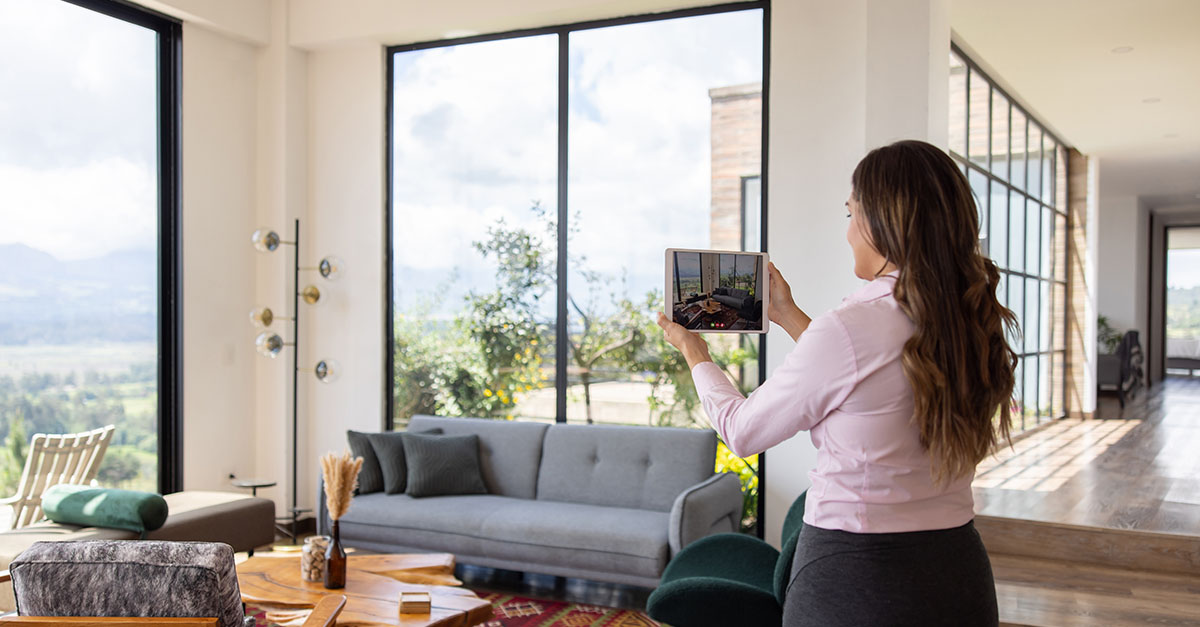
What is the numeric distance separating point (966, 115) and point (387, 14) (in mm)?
3913

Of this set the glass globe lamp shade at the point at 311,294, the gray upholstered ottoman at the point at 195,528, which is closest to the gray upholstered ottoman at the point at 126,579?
the gray upholstered ottoman at the point at 195,528

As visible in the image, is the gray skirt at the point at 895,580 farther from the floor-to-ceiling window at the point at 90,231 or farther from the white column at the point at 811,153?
the floor-to-ceiling window at the point at 90,231

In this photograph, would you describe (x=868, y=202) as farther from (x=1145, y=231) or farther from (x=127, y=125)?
(x=1145, y=231)

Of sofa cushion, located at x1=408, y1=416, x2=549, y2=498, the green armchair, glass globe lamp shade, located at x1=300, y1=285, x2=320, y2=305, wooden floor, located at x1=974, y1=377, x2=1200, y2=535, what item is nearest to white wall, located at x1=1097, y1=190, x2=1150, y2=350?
wooden floor, located at x1=974, y1=377, x2=1200, y2=535

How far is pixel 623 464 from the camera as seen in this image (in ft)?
16.1

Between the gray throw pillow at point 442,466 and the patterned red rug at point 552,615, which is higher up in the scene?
the gray throw pillow at point 442,466

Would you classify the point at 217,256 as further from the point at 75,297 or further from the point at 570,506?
the point at 570,506

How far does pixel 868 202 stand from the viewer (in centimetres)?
141

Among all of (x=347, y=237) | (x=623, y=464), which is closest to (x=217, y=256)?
(x=347, y=237)

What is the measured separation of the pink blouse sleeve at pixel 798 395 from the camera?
1.37 metres

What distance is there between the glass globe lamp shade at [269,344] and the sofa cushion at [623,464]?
5.77 ft

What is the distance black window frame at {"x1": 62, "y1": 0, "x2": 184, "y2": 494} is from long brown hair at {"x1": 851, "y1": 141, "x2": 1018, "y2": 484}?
5002 mm

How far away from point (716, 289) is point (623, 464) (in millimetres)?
3225

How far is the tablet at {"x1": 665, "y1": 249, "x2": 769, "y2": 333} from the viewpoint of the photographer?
1.78m
